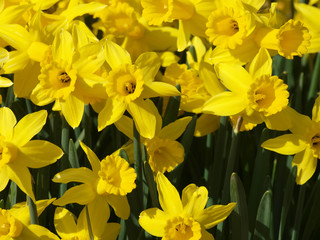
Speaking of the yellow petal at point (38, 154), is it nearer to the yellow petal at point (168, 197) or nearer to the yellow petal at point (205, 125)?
the yellow petal at point (168, 197)

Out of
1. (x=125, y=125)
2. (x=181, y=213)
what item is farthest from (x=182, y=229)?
(x=125, y=125)

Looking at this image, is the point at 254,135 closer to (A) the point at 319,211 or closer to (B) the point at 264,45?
(A) the point at 319,211

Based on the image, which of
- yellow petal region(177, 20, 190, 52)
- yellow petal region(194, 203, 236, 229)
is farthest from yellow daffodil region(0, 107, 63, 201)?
yellow petal region(177, 20, 190, 52)

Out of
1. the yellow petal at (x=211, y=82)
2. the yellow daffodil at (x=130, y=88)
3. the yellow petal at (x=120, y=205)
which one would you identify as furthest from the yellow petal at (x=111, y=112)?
the yellow petal at (x=211, y=82)

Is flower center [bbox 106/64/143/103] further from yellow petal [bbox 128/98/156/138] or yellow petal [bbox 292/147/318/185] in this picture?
yellow petal [bbox 292/147/318/185]

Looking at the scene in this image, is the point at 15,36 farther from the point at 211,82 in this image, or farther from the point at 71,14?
the point at 211,82

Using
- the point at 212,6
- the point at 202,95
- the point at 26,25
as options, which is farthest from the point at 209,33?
the point at 26,25
